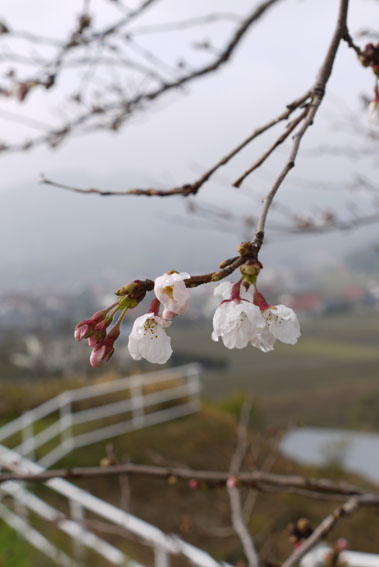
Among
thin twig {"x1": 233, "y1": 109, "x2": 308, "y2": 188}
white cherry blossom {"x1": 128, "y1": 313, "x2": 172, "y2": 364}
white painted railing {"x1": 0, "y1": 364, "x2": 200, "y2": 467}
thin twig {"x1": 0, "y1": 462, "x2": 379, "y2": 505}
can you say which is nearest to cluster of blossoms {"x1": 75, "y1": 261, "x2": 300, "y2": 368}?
white cherry blossom {"x1": 128, "y1": 313, "x2": 172, "y2": 364}

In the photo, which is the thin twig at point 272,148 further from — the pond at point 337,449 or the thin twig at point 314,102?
the pond at point 337,449

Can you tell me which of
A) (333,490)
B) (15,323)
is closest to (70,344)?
(15,323)

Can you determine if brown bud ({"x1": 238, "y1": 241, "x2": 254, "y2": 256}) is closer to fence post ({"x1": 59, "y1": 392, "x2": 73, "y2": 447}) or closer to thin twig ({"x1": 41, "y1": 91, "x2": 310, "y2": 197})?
thin twig ({"x1": 41, "y1": 91, "x2": 310, "y2": 197})

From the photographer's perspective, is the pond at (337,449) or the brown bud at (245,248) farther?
the pond at (337,449)

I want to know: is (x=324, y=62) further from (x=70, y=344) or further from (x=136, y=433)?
(x=70, y=344)

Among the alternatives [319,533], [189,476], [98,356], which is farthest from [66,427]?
[98,356]

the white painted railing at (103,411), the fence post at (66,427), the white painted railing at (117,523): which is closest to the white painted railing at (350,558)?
the white painted railing at (117,523)

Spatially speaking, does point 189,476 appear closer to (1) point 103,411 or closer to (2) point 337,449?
(1) point 103,411
